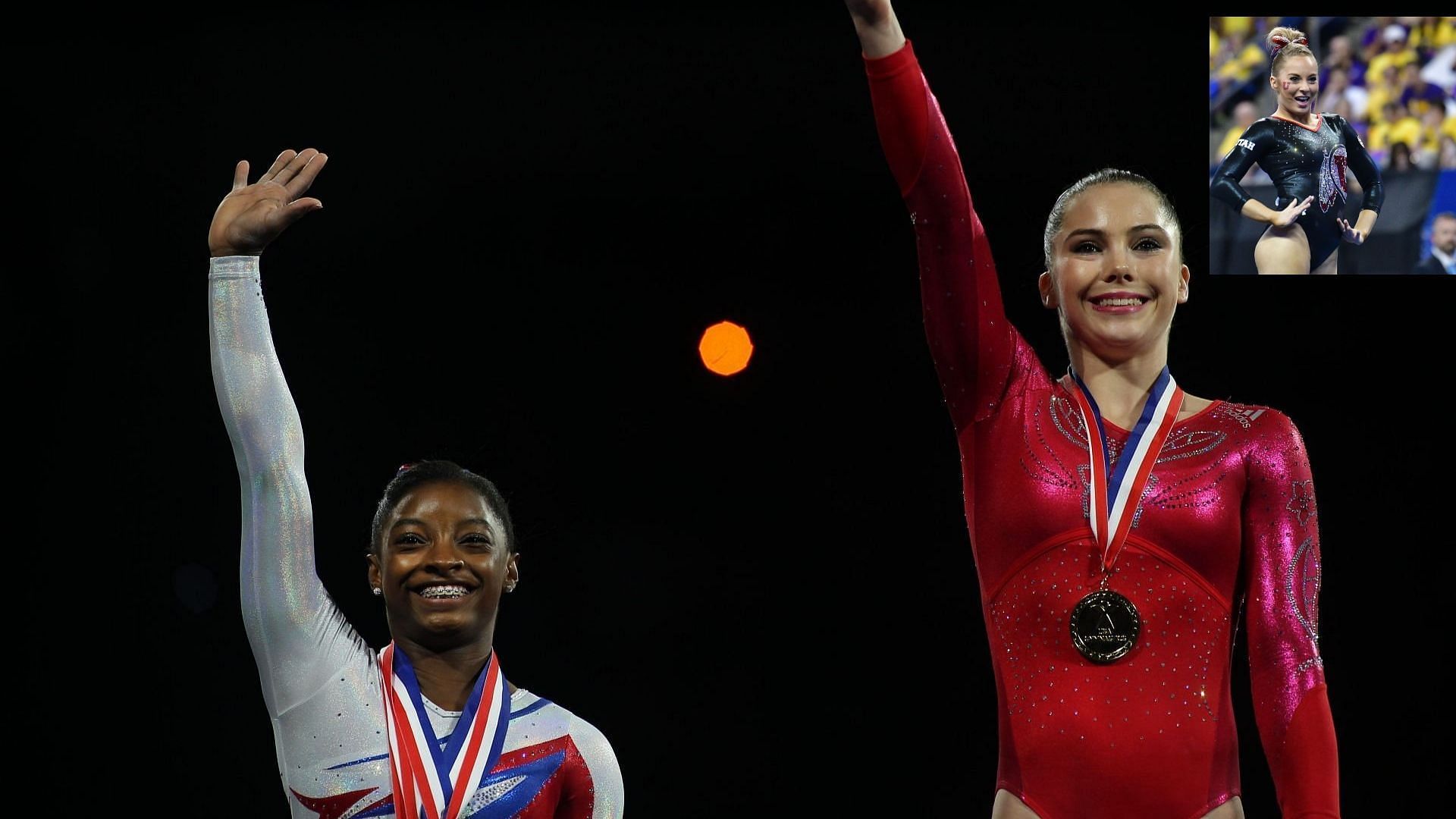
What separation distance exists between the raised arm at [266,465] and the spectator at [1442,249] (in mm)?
2927

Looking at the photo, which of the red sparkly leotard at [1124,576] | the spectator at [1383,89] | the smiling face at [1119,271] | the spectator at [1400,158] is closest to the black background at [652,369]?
the spectator at [1400,158]

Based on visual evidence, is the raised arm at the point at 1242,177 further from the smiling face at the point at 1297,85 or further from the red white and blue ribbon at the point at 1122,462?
the red white and blue ribbon at the point at 1122,462

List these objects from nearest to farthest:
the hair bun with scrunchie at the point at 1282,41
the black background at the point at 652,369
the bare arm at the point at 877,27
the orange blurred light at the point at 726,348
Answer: the bare arm at the point at 877,27 → the hair bun with scrunchie at the point at 1282,41 → the black background at the point at 652,369 → the orange blurred light at the point at 726,348

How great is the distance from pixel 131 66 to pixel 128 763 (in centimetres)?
→ 170

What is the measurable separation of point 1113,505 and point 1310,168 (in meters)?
2.19

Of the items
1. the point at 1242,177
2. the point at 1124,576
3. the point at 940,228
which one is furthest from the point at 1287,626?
the point at 1242,177

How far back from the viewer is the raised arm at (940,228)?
2.00 m

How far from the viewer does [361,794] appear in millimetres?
2055

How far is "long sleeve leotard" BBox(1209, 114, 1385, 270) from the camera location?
3.95 meters

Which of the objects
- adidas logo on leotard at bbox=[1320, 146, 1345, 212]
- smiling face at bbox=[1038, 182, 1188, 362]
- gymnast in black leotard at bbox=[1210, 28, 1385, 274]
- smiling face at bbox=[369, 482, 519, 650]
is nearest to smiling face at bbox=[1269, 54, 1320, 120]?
gymnast in black leotard at bbox=[1210, 28, 1385, 274]

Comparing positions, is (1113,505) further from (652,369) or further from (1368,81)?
(1368,81)

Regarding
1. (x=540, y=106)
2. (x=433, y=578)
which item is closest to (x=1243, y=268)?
(x=540, y=106)

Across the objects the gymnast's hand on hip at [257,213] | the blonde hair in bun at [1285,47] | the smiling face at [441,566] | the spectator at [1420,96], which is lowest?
the smiling face at [441,566]

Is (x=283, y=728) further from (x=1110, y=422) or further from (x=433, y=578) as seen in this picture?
(x=1110, y=422)
